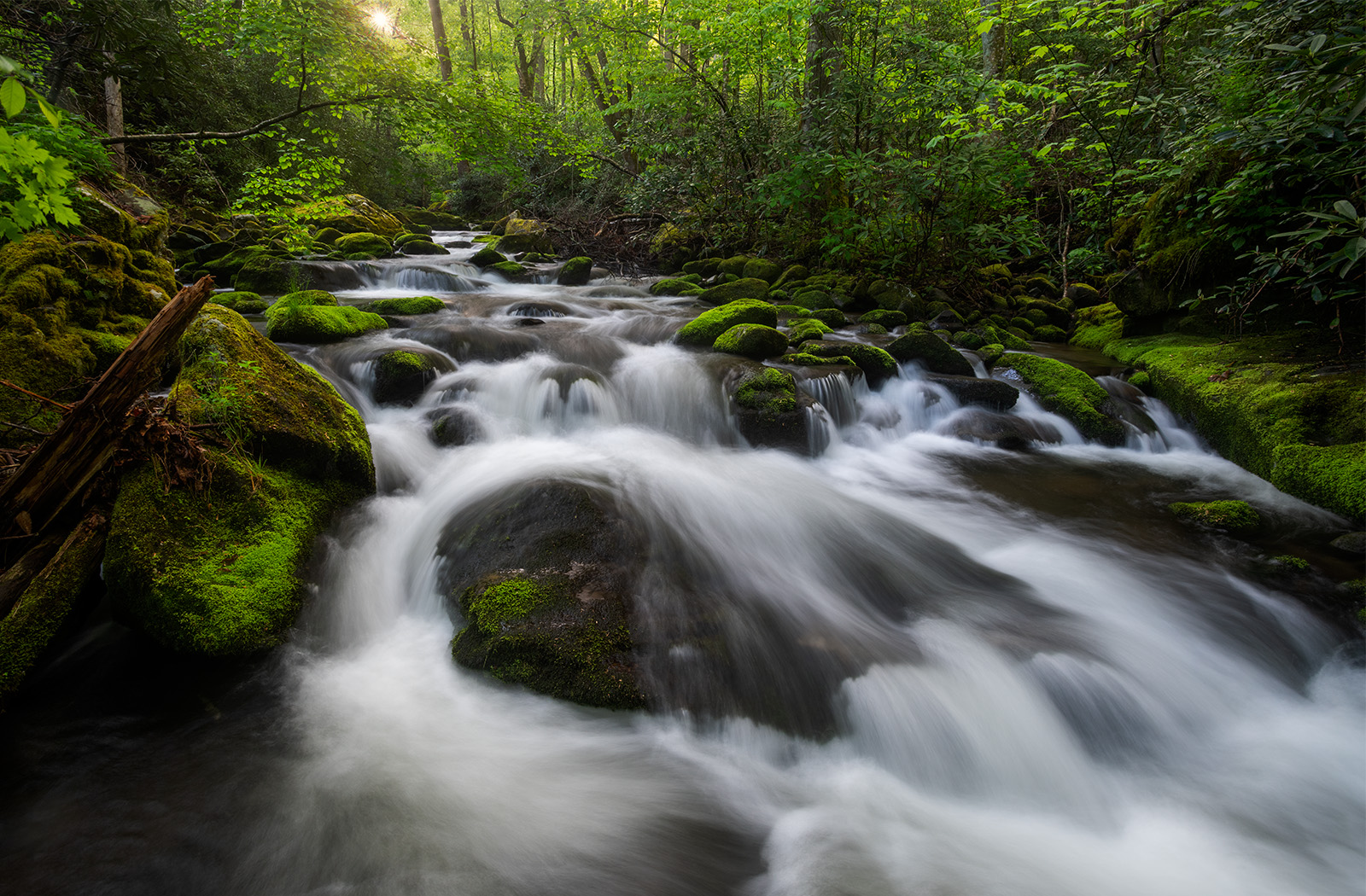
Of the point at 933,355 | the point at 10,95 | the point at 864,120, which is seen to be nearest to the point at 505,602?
the point at 10,95

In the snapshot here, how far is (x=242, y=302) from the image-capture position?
800cm

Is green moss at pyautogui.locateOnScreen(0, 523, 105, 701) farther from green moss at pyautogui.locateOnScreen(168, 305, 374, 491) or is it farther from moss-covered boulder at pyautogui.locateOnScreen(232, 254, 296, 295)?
moss-covered boulder at pyautogui.locateOnScreen(232, 254, 296, 295)

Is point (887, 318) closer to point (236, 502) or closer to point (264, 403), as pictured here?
point (264, 403)

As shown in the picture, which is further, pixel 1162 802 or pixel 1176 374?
pixel 1176 374

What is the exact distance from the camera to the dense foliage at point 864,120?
5.02m

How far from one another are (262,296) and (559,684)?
9450 millimetres

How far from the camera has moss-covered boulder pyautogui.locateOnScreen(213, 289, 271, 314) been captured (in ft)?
26.2

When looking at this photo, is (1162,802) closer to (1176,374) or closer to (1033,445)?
(1033,445)

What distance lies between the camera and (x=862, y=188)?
9164 mm

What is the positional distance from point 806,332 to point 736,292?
10.8 ft

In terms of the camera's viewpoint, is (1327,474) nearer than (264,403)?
No

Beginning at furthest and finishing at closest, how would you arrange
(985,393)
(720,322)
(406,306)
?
1. (406,306)
2. (720,322)
3. (985,393)

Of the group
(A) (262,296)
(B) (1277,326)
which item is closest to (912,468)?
(B) (1277,326)

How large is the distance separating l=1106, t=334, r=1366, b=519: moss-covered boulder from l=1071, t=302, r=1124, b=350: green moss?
1498mm
